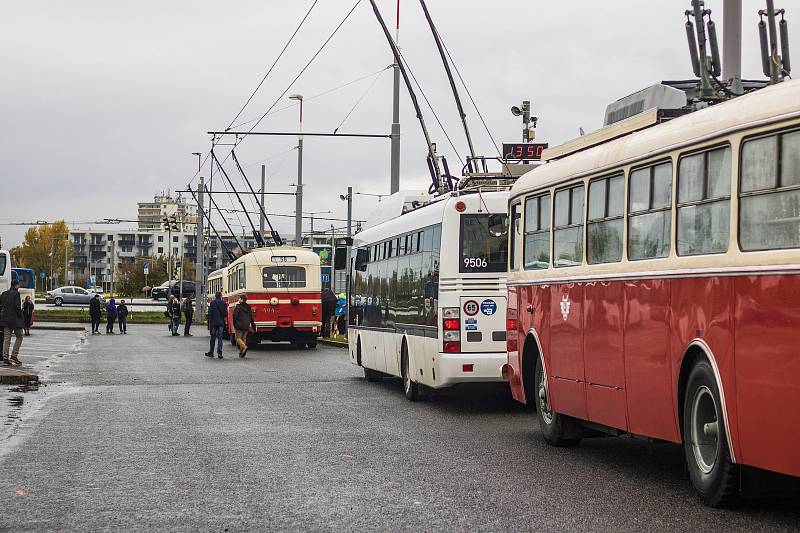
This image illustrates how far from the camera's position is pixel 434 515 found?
847 cm

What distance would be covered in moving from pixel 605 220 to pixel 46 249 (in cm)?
16018

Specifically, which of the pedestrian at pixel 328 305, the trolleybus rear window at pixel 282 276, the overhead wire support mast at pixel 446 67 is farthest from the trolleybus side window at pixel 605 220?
the pedestrian at pixel 328 305

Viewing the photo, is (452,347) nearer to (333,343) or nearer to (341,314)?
(333,343)

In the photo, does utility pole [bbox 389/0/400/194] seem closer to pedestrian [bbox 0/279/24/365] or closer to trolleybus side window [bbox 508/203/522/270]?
pedestrian [bbox 0/279/24/365]

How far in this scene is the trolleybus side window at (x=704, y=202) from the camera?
846 cm

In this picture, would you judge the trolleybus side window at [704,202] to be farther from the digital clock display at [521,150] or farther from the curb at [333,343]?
the curb at [333,343]

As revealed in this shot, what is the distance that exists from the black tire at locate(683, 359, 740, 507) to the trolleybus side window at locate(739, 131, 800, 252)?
1.07 m

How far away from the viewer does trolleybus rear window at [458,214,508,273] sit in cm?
1675

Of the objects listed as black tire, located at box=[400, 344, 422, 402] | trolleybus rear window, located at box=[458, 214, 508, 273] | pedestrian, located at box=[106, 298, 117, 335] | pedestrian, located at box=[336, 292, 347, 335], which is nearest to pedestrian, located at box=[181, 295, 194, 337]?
pedestrian, located at box=[106, 298, 117, 335]

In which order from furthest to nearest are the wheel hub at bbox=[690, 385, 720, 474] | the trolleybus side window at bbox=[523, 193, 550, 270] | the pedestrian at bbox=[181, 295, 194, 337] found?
the pedestrian at bbox=[181, 295, 194, 337] → the trolleybus side window at bbox=[523, 193, 550, 270] → the wheel hub at bbox=[690, 385, 720, 474]

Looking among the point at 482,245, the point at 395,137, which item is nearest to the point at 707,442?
the point at 482,245

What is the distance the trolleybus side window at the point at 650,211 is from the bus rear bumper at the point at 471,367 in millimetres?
6313

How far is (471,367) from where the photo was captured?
16531 mm

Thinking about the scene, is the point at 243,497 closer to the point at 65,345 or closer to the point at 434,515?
the point at 434,515
